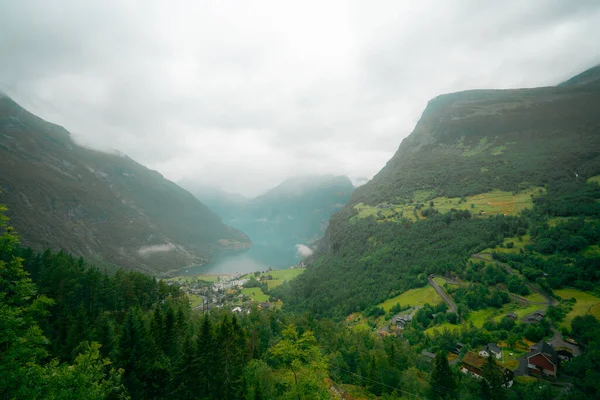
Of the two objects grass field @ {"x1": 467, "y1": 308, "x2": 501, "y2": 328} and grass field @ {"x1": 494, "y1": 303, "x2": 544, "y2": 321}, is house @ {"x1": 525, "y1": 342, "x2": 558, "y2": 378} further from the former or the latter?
grass field @ {"x1": 467, "y1": 308, "x2": 501, "y2": 328}

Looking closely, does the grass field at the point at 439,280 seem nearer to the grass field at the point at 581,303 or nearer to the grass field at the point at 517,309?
the grass field at the point at 517,309

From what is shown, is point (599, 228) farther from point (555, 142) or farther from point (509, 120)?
point (509, 120)

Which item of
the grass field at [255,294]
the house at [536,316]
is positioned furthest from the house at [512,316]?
the grass field at [255,294]

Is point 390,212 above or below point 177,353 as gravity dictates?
above

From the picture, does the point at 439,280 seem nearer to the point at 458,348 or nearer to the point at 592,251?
the point at 458,348

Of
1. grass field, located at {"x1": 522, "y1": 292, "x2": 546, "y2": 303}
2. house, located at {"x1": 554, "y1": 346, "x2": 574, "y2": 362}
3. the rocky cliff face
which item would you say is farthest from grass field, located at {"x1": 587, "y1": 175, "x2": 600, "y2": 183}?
house, located at {"x1": 554, "y1": 346, "x2": 574, "y2": 362}

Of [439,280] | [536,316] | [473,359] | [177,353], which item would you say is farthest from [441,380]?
[439,280]
